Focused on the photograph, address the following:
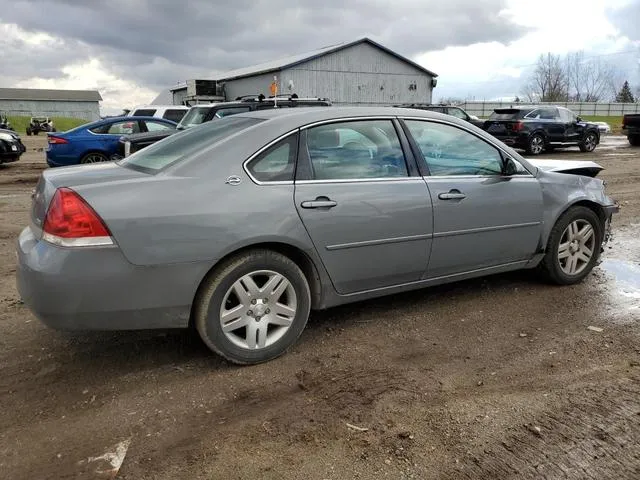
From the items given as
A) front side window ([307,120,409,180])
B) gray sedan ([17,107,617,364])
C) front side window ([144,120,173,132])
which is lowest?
gray sedan ([17,107,617,364])

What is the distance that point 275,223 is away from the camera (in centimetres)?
337

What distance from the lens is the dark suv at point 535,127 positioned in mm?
18047

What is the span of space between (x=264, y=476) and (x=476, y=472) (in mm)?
956

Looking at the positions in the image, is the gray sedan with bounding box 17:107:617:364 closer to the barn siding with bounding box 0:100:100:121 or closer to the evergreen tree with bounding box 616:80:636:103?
the barn siding with bounding box 0:100:100:121

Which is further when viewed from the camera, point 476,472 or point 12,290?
point 12,290

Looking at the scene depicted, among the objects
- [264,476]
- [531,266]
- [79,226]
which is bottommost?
[264,476]

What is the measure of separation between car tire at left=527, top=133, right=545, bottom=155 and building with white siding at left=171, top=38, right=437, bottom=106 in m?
19.0

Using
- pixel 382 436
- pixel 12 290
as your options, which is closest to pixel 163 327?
pixel 382 436

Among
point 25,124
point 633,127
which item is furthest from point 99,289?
point 25,124

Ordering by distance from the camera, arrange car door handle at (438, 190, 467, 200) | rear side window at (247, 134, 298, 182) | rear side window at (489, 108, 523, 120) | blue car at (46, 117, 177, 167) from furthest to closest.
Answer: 1. rear side window at (489, 108, 523, 120)
2. blue car at (46, 117, 177, 167)
3. car door handle at (438, 190, 467, 200)
4. rear side window at (247, 134, 298, 182)

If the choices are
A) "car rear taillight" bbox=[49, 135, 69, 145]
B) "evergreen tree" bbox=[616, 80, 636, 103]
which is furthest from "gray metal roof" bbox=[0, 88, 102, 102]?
"evergreen tree" bbox=[616, 80, 636, 103]

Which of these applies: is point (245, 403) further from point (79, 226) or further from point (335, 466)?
point (79, 226)

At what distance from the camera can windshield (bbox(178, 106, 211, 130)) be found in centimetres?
1222

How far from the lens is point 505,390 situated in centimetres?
321
